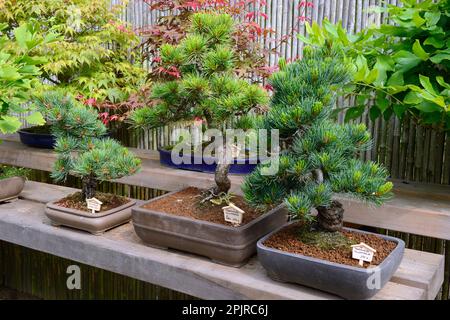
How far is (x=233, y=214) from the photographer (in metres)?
1.14

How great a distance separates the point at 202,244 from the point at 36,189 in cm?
97

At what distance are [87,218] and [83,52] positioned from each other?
0.92 meters

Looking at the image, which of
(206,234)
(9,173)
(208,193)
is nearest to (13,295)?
(9,173)

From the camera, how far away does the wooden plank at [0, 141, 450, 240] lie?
1256mm

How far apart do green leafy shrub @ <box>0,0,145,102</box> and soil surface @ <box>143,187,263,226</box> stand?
836 mm

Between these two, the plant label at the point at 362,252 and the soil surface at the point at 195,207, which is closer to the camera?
the plant label at the point at 362,252

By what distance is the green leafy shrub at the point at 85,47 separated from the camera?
1994 mm

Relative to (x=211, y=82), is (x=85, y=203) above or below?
below

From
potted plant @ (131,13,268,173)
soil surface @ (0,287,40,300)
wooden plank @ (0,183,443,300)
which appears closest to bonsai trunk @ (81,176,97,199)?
wooden plank @ (0,183,443,300)

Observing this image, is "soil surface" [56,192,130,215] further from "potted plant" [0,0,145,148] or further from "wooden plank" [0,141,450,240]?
"potted plant" [0,0,145,148]

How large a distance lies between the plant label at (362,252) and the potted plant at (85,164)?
0.69 metres

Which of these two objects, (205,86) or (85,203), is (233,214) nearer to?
(205,86)

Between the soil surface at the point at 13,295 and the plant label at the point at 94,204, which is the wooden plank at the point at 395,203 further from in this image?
the soil surface at the point at 13,295

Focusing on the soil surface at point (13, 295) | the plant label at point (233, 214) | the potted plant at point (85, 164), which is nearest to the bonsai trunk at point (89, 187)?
the potted plant at point (85, 164)
